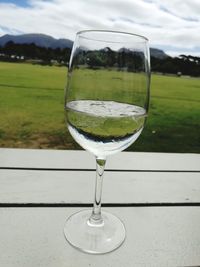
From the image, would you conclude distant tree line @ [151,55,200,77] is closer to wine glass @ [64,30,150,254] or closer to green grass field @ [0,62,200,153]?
wine glass @ [64,30,150,254]

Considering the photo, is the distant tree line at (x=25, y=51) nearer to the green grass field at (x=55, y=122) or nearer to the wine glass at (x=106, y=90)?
the green grass field at (x=55, y=122)

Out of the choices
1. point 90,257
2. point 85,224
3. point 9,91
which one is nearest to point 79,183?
point 85,224

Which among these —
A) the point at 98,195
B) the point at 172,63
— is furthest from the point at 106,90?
the point at 172,63

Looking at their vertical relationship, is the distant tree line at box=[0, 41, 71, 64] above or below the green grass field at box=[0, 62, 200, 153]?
above

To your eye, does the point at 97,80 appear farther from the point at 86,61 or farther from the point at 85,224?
the point at 85,224

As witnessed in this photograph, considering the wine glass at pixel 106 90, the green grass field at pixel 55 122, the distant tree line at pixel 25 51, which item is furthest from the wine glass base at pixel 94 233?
the distant tree line at pixel 25 51

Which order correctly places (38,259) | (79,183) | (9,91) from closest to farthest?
(38,259) → (79,183) → (9,91)

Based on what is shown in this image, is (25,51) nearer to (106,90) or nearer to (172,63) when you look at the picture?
(172,63)

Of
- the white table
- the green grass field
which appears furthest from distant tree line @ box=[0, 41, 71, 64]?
the white table
